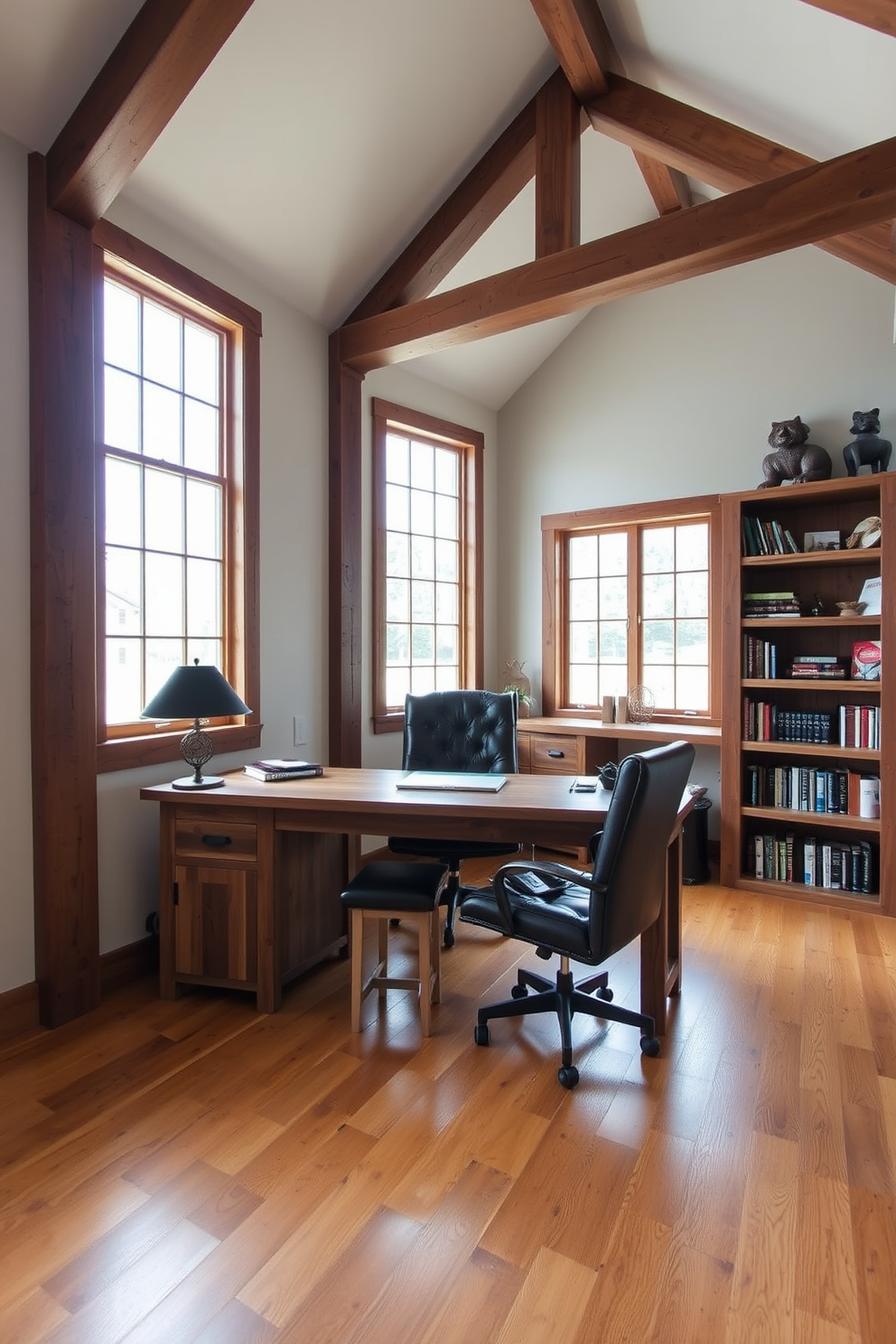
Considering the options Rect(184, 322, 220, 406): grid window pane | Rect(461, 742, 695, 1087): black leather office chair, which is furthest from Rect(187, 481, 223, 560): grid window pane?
Rect(461, 742, 695, 1087): black leather office chair

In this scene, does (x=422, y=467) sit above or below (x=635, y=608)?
above

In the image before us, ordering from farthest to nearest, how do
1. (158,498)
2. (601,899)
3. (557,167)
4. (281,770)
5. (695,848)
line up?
(695,848), (557,167), (158,498), (281,770), (601,899)

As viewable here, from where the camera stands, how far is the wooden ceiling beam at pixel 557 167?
3031 millimetres

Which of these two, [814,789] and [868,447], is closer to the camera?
[868,447]

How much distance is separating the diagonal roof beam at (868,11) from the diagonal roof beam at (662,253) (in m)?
0.32

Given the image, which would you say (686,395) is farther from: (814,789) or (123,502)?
(123,502)

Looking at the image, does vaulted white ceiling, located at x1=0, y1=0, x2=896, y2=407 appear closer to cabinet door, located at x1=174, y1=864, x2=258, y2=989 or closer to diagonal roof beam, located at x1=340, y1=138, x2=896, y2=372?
diagonal roof beam, located at x1=340, y1=138, x2=896, y2=372

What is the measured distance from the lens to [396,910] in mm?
2340

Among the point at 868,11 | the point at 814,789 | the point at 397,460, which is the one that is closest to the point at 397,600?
the point at 397,460

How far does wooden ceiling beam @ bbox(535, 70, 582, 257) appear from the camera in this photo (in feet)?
9.95

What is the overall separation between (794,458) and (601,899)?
114 inches

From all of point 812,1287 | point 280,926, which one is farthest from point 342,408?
point 812,1287

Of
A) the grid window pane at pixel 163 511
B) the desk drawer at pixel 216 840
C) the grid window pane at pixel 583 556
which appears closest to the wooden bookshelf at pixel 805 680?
the grid window pane at pixel 583 556

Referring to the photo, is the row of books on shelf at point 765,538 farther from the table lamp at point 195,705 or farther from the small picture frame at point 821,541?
the table lamp at point 195,705
